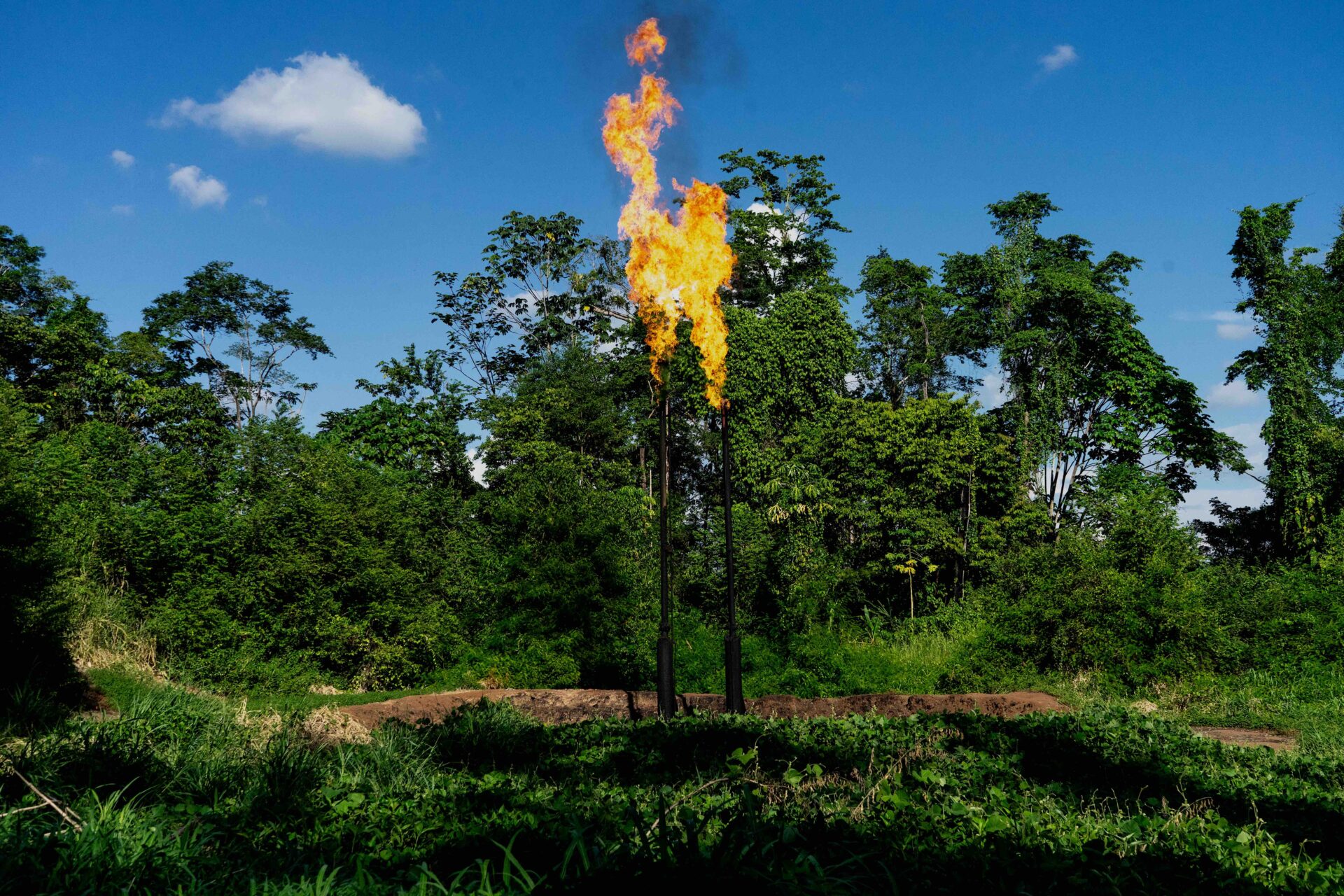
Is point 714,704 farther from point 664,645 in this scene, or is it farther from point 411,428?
point 411,428

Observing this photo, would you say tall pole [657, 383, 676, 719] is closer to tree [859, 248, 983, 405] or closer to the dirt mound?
the dirt mound

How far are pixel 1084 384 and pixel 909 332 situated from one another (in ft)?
18.9

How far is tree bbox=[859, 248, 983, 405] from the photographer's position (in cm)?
2909

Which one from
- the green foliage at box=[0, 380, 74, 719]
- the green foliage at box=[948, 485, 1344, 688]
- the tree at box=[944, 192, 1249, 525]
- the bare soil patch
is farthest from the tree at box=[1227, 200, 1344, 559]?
the green foliage at box=[0, 380, 74, 719]

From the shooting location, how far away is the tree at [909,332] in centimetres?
2909

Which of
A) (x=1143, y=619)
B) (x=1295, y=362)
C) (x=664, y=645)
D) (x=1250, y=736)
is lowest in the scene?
(x=1250, y=736)

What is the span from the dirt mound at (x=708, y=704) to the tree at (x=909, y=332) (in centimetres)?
1895

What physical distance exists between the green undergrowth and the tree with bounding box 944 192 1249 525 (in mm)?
20400

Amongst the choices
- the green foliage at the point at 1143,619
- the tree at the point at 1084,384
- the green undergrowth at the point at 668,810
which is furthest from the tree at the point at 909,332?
the green undergrowth at the point at 668,810

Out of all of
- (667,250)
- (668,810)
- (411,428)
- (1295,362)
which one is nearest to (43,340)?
(411,428)

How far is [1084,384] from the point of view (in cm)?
2673

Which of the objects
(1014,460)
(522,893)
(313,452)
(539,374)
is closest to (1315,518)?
(1014,460)

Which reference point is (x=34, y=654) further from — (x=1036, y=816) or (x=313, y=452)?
(x=1036, y=816)

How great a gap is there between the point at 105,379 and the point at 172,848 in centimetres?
2863
